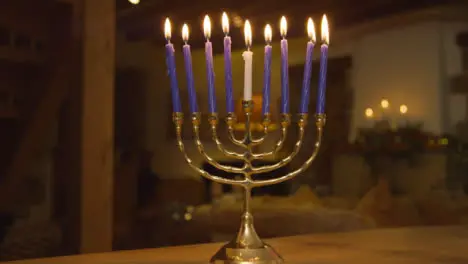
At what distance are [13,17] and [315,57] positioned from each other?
775mm

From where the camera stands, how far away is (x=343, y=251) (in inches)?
46.7

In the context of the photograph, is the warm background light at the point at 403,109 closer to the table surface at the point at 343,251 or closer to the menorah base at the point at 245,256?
the table surface at the point at 343,251

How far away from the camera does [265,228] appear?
157 cm

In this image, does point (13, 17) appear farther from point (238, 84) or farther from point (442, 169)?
point (442, 169)

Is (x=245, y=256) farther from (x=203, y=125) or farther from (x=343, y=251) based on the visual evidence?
(x=203, y=125)

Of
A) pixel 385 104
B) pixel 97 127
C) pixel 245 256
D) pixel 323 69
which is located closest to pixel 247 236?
pixel 245 256

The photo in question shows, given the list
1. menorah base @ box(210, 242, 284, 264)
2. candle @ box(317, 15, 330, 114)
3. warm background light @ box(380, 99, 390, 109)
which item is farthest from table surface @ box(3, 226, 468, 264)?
warm background light @ box(380, 99, 390, 109)

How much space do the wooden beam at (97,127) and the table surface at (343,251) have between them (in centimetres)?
18

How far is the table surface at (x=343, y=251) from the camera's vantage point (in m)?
1.08

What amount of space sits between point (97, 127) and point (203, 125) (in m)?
0.26

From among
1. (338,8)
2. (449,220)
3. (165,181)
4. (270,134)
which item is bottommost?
(449,220)

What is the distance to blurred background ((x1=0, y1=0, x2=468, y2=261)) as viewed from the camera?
129 cm

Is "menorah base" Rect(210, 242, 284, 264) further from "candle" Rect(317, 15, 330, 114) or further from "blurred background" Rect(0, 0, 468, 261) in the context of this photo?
"blurred background" Rect(0, 0, 468, 261)

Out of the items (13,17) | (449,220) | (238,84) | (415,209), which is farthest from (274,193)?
(13,17)
